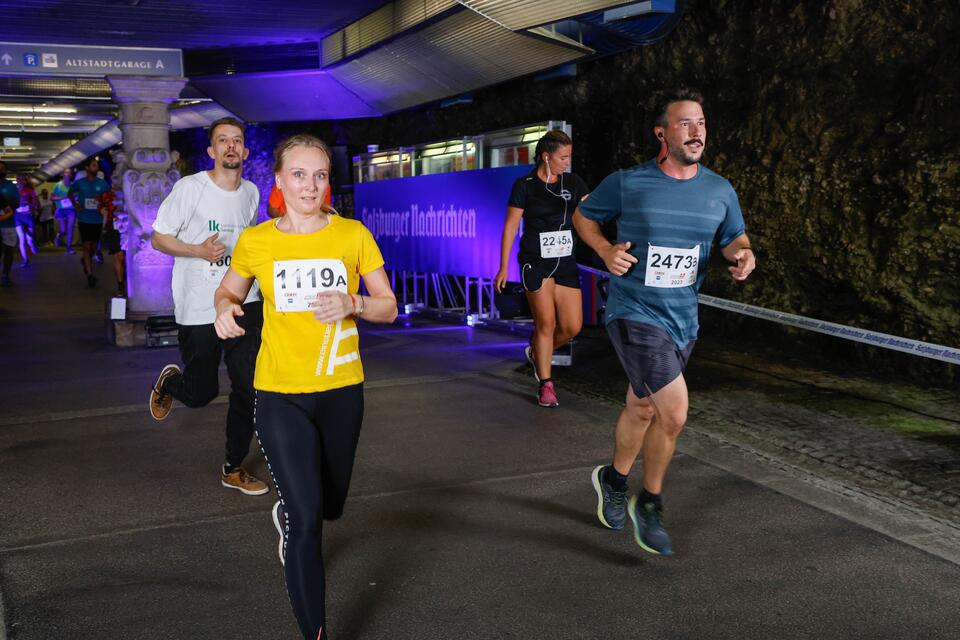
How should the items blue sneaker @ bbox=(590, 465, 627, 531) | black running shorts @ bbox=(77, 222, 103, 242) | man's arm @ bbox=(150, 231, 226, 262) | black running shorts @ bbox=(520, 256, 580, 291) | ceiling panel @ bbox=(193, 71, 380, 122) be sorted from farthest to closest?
black running shorts @ bbox=(77, 222, 103, 242) < ceiling panel @ bbox=(193, 71, 380, 122) < black running shorts @ bbox=(520, 256, 580, 291) < man's arm @ bbox=(150, 231, 226, 262) < blue sneaker @ bbox=(590, 465, 627, 531)

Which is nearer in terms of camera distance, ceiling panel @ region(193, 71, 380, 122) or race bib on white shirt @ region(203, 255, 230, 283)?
race bib on white shirt @ region(203, 255, 230, 283)

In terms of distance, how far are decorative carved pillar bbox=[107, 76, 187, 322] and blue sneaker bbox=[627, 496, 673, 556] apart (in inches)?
321

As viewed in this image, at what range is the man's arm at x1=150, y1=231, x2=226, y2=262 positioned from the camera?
4949 millimetres

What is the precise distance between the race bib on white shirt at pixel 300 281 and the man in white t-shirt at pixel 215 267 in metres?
1.80

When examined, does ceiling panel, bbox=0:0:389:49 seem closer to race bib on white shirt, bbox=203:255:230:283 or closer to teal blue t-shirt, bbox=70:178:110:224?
teal blue t-shirt, bbox=70:178:110:224

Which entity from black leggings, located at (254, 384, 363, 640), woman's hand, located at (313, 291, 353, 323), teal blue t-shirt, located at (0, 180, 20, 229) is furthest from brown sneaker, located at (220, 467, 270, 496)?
teal blue t-shirt, located at (0, 180, 20, 229)

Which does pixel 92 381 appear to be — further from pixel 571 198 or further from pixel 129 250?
pixel 571 198

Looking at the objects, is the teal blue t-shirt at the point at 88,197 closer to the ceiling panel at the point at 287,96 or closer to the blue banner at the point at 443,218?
the ceiling panel at the point at 287,96

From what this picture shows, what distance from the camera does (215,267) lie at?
5.26 m

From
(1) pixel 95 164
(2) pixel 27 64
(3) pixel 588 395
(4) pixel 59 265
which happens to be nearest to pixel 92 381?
(3) pixel 588 395

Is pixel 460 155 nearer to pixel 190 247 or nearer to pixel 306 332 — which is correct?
pixel 190 247

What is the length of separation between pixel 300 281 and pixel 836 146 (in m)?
6.54

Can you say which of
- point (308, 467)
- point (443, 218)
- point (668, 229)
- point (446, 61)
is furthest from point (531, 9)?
point (308, 467)

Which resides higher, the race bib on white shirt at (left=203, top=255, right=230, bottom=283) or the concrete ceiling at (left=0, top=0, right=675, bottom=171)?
the concrete ceiling at (left=0, top=0, right=675, bottom=171)
